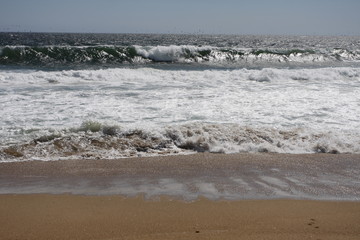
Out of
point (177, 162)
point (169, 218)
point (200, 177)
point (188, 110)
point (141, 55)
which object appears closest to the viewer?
point (169, 218)

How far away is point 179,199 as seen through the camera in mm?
3895

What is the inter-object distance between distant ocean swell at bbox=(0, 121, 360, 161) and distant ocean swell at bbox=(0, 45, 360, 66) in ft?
49.6

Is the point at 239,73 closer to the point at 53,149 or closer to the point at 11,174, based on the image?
the point at 53,149

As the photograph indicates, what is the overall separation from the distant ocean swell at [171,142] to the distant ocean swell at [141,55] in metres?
15.1

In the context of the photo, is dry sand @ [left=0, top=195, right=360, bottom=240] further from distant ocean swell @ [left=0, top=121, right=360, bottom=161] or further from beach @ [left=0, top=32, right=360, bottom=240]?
distant ocean swell @ [left=0, top=121, right=360, bottom=161]

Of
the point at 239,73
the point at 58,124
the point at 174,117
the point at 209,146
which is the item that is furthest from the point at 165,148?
the point at 239,73

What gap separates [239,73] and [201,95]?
5.58m

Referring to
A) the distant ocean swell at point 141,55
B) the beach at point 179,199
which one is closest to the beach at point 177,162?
the beach at point 179,199

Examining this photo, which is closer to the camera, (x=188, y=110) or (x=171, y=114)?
(x=171, y=114)

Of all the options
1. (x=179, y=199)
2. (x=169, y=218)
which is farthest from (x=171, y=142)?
(x=169, y=218)

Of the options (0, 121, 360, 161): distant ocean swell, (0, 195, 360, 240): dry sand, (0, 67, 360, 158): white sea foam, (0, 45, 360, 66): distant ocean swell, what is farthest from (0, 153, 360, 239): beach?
(0, 45, 360, 66): distant ocean swell

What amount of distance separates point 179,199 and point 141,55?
69.4 feet

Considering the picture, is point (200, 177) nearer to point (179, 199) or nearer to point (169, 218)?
point (179, 199)

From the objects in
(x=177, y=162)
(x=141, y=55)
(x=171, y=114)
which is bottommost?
(x=177, y=162)
